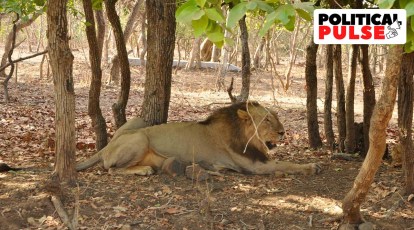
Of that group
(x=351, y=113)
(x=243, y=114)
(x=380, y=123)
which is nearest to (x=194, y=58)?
(x=351, y=113)

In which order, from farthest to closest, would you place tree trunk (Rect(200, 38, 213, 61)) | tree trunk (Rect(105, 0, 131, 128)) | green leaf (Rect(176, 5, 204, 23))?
tree trunk (Rect(200, 38, 213, 61)) → tree trunk (Rect(105, 0, 131, 128)) → green leaf (Rect(176, 5, 204, 23))

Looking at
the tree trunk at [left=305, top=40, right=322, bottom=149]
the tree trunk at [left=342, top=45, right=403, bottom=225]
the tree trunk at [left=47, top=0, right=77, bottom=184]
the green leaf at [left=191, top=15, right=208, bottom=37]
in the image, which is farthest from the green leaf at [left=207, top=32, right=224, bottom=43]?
the tree trunk at [left=305, top=40, right=322, bottom=149]

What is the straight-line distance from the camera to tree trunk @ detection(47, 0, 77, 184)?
18.5 feet

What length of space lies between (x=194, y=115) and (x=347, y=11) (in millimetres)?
10569

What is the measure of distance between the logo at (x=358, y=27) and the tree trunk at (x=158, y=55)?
3670mm

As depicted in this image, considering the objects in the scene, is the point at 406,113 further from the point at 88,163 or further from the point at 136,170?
the point at 88,163

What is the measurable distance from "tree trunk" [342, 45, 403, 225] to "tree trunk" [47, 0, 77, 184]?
2745 mm

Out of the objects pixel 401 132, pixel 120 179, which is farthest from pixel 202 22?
pixel 120 179

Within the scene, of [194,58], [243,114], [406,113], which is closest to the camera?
[406,113]

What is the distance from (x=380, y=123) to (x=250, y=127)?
3064 mm

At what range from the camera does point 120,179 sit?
22.5ft

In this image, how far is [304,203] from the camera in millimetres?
6062

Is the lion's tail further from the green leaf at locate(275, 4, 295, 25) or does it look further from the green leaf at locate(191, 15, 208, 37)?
the green leaf at locate(275, 4, 295, 25)

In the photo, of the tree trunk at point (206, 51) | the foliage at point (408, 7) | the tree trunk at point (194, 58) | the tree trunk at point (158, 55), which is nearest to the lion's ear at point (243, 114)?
the tree trunk at point (158, 55)
